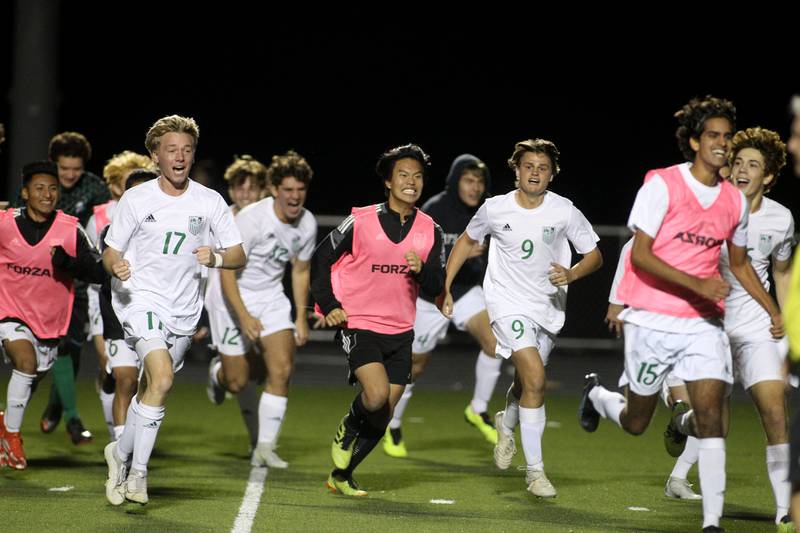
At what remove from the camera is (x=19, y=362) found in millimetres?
7883

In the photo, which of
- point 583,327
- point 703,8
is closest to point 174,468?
point 583,327

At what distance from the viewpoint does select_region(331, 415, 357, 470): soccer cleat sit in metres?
7.15

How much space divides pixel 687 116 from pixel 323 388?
8.42 m

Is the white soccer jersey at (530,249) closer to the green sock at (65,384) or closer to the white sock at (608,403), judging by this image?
the white sock at (608,403)

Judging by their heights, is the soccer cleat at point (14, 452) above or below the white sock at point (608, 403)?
below

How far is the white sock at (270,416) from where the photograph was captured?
8.31 m

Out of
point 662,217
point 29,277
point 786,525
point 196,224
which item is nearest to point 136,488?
point 196,224

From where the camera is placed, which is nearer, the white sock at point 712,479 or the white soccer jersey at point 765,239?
the white sock at point 712,479

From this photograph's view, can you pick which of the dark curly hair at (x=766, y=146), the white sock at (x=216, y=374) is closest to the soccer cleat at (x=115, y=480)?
the white sock at (x=216, y=374)

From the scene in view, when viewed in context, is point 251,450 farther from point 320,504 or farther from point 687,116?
point 687,116

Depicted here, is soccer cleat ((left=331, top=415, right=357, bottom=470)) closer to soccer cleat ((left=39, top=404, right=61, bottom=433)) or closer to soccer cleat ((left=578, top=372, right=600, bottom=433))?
soccer cleat ((left=578, top=372, right=600, bottom=433))

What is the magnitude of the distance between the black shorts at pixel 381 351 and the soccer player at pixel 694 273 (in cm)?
155

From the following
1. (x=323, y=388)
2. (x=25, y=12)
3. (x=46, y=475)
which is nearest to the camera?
(x=46, y=475)

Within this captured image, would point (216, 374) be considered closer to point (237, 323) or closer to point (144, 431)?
point (237, 323)
